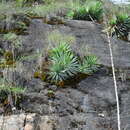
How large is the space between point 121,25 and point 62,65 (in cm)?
335

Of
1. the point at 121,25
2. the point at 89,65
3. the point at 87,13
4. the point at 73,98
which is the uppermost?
the point at 87,13

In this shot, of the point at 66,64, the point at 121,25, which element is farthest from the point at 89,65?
the point at 121,25

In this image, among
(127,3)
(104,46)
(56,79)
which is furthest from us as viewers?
(127,3)

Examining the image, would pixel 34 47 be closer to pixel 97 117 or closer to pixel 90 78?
pixel 90 78

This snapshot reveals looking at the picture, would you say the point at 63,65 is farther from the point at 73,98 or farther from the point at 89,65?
the point at 73,98

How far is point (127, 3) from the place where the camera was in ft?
36.8

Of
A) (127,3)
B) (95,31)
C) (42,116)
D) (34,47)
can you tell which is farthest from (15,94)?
(127,3)

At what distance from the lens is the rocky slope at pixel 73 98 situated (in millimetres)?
4996

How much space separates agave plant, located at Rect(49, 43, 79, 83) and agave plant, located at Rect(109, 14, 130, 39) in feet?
7.93

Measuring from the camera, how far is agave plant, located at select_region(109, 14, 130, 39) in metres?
8.52

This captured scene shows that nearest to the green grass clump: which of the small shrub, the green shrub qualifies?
the small shrub

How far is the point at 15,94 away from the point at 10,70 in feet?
2.40

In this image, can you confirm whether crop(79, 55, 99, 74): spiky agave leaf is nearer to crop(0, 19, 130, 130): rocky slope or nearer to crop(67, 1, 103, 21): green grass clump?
crop(0, 19, 130, 130): rocky slope

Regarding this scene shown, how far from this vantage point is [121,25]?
8.74m
